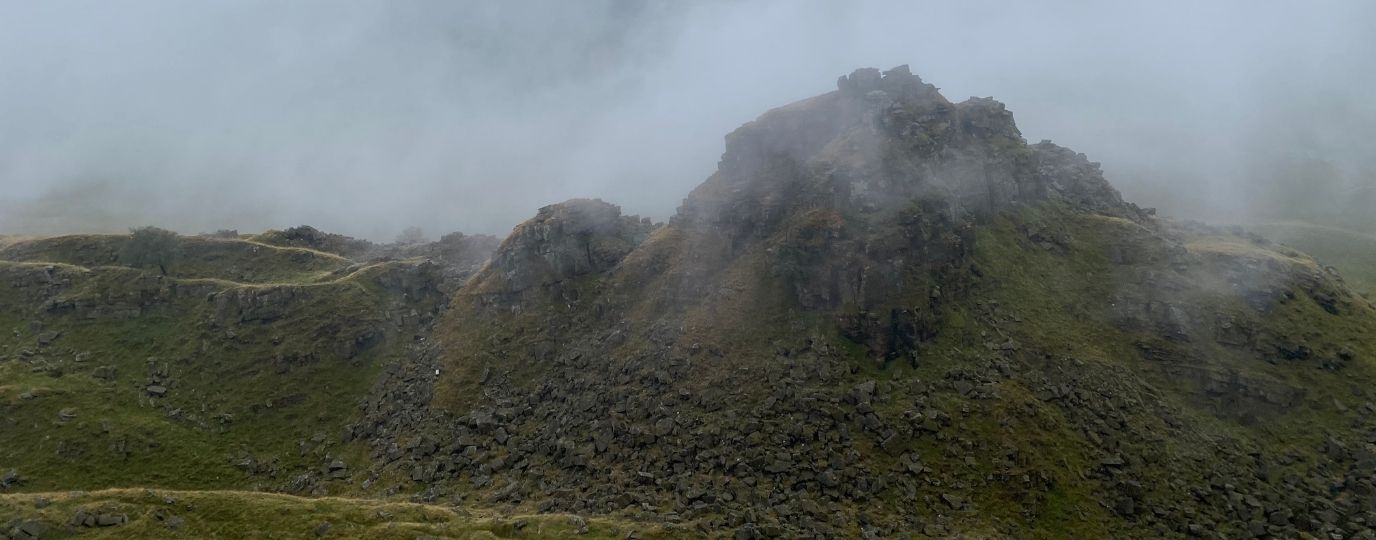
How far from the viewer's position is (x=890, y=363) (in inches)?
2653

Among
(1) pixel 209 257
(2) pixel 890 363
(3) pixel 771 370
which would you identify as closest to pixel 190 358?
(1) pixel 209 257

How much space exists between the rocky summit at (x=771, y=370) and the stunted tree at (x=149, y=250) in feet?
8.84

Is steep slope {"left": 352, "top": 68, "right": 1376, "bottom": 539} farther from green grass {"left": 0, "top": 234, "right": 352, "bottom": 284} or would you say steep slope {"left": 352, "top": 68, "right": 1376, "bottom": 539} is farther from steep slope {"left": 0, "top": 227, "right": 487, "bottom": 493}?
green grass {"left": 0, "top": 234, "right": 352, "bottom": 284}

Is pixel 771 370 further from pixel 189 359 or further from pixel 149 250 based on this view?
pixel 149 250

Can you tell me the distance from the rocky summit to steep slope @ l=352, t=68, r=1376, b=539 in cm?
28

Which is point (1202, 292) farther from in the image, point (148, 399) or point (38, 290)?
point (38, 290)

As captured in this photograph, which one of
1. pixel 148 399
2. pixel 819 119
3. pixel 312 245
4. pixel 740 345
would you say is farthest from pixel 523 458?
pixel 312 245

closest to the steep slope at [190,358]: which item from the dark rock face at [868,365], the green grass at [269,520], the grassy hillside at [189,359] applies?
the grassy hillside at [189,359]

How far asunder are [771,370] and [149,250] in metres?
82.8

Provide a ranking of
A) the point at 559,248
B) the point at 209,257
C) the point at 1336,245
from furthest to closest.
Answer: the point at 1336,245
the point at 209,257
the point at 559,248

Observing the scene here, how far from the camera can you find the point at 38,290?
87.8m

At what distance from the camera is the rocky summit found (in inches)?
2172

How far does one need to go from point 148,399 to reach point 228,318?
1408 centimetres

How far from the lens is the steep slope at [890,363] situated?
55.6 m
